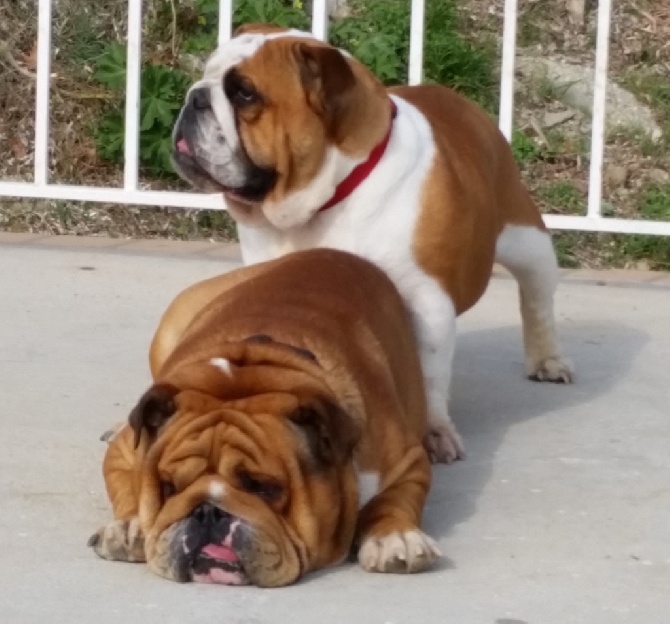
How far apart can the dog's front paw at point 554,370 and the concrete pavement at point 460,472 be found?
0.07 m

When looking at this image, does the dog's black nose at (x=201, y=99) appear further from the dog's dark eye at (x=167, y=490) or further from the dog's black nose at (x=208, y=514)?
the dog's black nose at (x=208, y=514)

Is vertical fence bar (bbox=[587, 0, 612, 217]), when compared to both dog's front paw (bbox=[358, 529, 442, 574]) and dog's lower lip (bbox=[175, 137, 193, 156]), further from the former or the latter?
dog's front paw (bbox=[358, 529, 442, 574])

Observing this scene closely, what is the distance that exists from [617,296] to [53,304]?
2.20m

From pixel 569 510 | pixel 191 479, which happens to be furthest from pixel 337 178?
pixel 191 479

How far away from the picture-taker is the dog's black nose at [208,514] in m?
3.09

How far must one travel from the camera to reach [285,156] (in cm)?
429

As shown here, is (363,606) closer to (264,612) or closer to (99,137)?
(264,612)

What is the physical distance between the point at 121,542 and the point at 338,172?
1359 millimetres

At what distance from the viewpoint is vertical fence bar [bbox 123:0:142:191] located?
22.9 ft

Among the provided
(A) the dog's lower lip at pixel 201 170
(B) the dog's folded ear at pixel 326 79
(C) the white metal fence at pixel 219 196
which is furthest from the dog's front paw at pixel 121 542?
(C) the white metal fence at pixel 219 196

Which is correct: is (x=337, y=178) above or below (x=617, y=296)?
above

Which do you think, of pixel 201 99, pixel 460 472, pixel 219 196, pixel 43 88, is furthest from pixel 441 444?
pixel 43 88

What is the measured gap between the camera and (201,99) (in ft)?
14.1

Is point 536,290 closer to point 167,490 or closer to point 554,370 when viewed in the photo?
point 554,370
